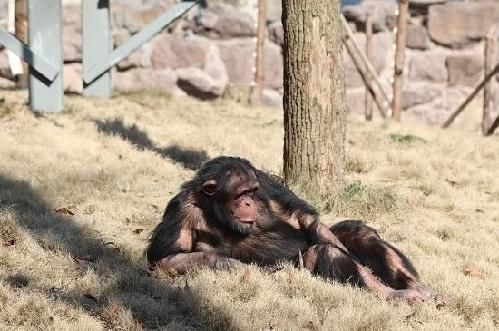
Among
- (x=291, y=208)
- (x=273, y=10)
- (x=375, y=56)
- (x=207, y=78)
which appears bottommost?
(x=291, y=208)

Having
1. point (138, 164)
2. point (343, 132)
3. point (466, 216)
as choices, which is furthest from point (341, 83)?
point (138, 164)

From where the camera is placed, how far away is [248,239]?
5.52 meters

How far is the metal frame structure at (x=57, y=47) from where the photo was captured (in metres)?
10.4

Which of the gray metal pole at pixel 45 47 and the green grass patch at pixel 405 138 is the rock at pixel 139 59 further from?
the green grass patch at pixel 405 138

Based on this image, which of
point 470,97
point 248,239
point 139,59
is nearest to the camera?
point 248,239

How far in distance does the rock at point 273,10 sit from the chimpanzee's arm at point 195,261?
9600 millimetres

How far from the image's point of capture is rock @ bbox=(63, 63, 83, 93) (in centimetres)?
1303

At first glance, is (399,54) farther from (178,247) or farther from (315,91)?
(178,247)

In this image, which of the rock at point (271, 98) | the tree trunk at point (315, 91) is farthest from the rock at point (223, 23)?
the tree trunk at point (315, 91)

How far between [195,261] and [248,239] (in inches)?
18.6

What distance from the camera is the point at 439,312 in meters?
4.83

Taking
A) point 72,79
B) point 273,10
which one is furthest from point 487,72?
→ point 72,79

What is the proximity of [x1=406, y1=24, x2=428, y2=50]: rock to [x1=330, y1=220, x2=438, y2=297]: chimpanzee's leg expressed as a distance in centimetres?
987

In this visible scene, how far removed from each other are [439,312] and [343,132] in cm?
299
